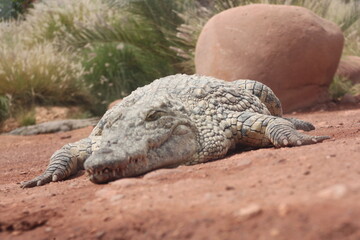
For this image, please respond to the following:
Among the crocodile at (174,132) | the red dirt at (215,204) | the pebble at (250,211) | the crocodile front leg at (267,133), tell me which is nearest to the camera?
the red dirt at (215,204)

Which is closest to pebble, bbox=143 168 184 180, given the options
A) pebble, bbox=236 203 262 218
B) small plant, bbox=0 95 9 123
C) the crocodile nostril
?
the crocodile nostril

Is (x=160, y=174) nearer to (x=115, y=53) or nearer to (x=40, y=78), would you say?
(x=115, y=53)

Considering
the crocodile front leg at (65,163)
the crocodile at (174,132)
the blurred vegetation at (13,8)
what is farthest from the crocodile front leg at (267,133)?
the blurred vegetation at (13,8)

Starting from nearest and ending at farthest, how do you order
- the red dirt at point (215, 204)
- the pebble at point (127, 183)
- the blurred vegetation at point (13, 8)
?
1. the red dirt at point (215, 204)
2. the pebble at point (127, 183)
3. the blurred vegetation at point (13, 8)

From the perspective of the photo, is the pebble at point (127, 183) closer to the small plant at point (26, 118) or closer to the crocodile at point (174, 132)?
the crocodile at point (174, 132)

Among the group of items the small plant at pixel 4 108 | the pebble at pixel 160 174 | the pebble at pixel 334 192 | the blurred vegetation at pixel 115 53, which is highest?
the pebble at pixel 334 192

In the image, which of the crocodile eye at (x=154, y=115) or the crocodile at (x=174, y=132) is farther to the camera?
the crocodile eye at (x=154, y=115)
